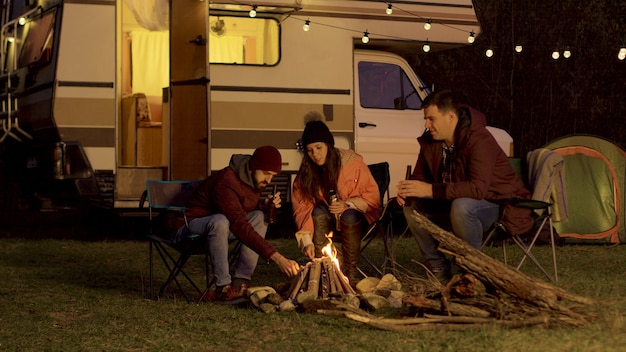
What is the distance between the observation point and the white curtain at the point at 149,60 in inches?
405

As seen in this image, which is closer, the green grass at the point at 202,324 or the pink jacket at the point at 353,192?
the green grass at the point at 202,324

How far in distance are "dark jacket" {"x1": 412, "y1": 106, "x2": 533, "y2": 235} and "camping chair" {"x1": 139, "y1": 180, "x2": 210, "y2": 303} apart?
131cm

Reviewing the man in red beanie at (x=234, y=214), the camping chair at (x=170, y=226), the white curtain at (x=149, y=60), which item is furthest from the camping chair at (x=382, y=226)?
the white curtain at (x=149, y=60)

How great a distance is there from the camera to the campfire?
17.4 ft

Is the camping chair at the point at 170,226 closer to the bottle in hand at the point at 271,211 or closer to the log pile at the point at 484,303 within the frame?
the bottle in hand at the point at 271,211

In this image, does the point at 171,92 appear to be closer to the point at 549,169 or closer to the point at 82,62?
the point at 82,62

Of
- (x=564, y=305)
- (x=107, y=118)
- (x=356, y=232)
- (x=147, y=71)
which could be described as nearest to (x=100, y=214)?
(x=147, y=71)

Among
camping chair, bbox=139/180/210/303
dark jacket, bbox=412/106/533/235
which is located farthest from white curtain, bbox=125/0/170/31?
dark jacket, bbox=412/106/533/235

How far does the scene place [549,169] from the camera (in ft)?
19.9

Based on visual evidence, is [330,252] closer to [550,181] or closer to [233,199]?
[233,199]

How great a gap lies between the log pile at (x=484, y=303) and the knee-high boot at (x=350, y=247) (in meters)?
1.13

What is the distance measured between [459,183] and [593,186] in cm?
410

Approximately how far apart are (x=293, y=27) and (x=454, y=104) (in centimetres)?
373

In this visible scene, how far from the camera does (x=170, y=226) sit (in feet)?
19.3
